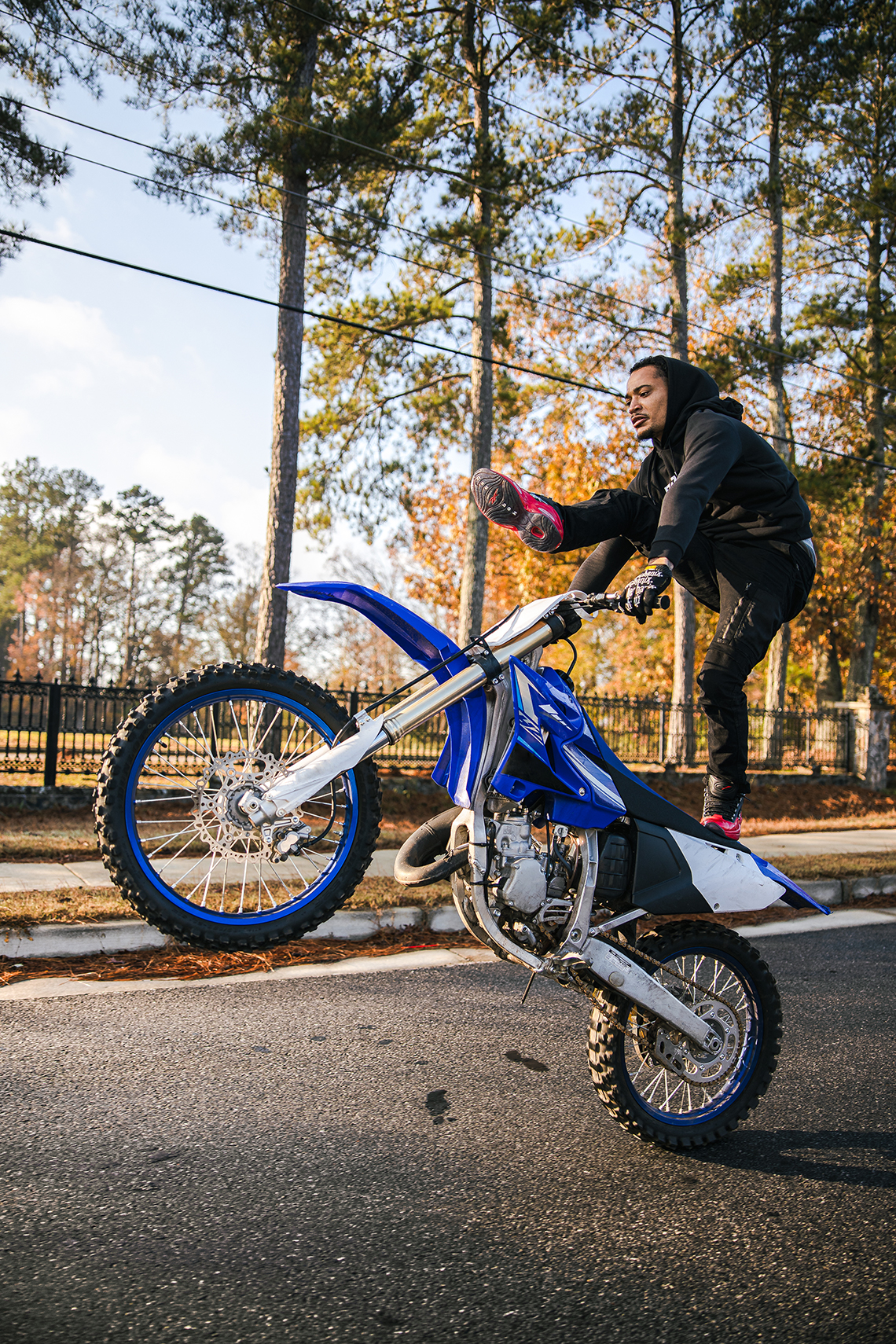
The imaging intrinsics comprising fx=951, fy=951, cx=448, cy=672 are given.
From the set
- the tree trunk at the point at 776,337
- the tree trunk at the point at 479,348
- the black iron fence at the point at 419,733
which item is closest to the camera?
the black iron fence at the point at 419,733

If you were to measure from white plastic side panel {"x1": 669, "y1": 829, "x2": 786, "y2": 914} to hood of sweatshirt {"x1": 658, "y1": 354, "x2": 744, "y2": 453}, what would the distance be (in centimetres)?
133

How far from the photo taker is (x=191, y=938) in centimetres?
267

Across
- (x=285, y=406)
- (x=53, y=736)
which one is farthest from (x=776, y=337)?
(x=53, y=736)

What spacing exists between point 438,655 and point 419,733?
8938 mm

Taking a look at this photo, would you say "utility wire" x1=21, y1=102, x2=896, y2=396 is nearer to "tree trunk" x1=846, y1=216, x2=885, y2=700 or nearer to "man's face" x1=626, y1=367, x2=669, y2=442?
"tree trunk" x1=846, y1=216, x2=885, y2=700

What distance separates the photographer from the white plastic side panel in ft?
9.39

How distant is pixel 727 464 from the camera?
293cm

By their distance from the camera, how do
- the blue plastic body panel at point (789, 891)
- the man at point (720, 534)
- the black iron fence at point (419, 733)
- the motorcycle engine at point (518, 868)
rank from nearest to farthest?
the motorcycle engine at point (518, 868)
the blue plastic body panel at point (789, 891)
the man at point (720, 534)
the black iron fence at point (419, 733)

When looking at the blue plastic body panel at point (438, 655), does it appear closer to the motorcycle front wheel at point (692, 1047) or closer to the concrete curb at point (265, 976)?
the motorcycle front wheel at point (692, 1047)

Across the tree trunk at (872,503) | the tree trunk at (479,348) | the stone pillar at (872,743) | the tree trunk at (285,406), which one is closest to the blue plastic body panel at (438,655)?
the tree trunk at (285,406)

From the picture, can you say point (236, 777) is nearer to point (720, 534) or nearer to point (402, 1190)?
point (402, 1190)

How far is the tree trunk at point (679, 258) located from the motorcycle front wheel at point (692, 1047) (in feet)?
49.4

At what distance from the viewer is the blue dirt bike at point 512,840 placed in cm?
262

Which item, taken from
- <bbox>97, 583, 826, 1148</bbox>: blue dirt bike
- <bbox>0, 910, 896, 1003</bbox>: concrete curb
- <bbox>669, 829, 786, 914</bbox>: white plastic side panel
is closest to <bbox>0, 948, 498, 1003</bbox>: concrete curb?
<bbox>0, 910, 896, 1003</bbox>: concrete curb
